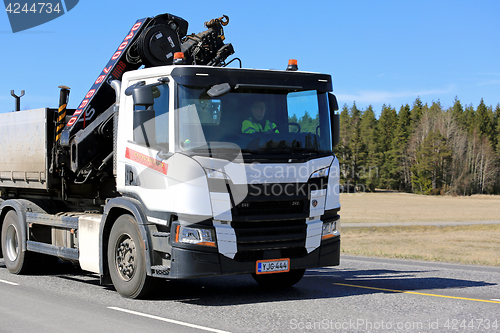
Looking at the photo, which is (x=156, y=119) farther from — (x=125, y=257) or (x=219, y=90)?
(x=125, y=257)

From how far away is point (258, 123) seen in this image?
24.9 ft

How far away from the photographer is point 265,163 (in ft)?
24.4

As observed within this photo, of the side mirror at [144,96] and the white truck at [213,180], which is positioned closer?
the white truck at [213,180]

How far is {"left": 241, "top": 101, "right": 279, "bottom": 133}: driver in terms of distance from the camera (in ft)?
Answer: 24.7

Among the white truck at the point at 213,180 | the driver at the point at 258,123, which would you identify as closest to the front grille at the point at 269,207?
the white truck at the point at 213,180

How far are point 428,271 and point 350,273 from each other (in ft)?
5.72

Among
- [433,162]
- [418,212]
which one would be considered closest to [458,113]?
[433,162]

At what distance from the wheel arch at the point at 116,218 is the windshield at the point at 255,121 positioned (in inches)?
48.8

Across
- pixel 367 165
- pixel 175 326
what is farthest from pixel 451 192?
pixel 175 326

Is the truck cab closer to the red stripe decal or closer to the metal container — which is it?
the red stripe decal

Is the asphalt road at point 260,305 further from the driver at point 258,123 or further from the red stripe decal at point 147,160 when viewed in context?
the driver at point 258,123

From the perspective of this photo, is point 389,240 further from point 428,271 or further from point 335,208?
point 335,208

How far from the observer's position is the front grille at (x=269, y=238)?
7.39 meters

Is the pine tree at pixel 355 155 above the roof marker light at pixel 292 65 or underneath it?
above
